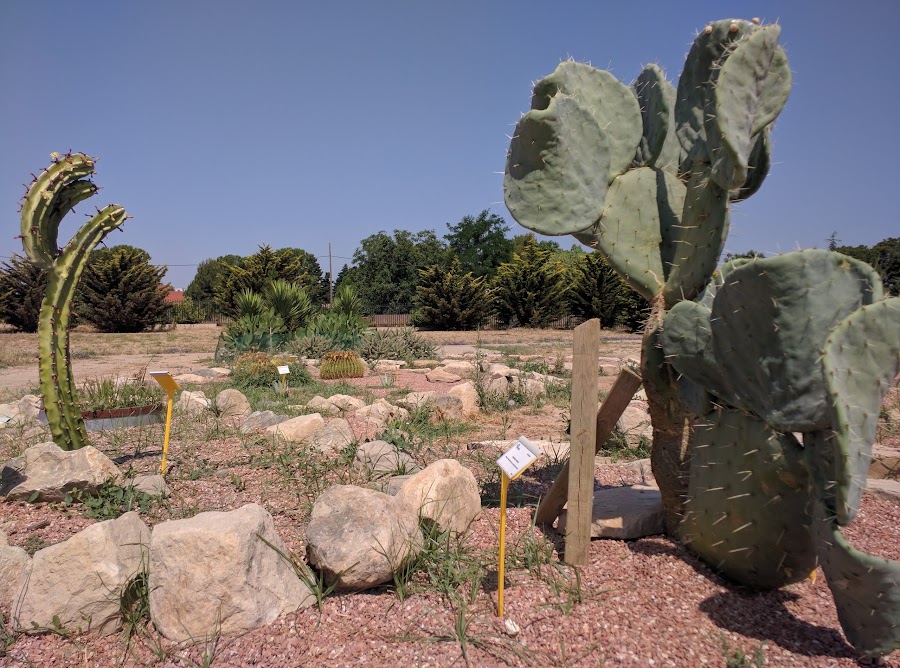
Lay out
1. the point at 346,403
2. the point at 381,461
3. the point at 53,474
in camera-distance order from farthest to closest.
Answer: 1. the point at 346,403
2. the point at 381,461
3. the point at 53,474

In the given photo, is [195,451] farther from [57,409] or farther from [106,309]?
[106,309]

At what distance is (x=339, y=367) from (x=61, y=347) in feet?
21.3

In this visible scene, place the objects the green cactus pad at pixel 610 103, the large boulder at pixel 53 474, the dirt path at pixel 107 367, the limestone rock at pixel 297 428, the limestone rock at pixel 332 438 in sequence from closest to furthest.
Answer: the green cactus pad at pixel 610 103, the large boulder at pixel 53 474, the limestone rock at pixel 332 438, the limestone rock at pixel 297 428, the dirt path at pixel 107 367

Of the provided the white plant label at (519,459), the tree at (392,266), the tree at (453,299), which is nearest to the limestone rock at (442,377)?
the white plant label at (519,459)

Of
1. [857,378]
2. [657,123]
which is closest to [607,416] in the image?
[857,378]

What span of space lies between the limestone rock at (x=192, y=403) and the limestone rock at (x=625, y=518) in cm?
456

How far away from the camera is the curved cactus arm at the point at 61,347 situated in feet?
12.8

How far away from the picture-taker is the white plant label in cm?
226

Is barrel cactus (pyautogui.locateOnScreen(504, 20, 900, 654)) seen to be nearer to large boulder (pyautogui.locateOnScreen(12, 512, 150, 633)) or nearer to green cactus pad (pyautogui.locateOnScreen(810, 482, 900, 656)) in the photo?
green cactus pad (pyautogui.locateOnScreen(810, 482, 900, 656))

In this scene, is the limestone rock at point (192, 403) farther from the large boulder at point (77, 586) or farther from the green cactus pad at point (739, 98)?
the green cactus pad at point (739, 98)

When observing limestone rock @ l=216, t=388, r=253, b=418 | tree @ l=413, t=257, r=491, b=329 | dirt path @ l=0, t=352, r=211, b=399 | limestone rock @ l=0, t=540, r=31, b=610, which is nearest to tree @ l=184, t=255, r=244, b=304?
tree @ l=413, t=257, r=491, b=329

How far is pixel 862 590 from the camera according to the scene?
188cm

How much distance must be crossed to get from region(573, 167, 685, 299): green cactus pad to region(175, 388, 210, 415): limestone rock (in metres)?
4.76

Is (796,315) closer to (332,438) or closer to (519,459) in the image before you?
(519,459)
